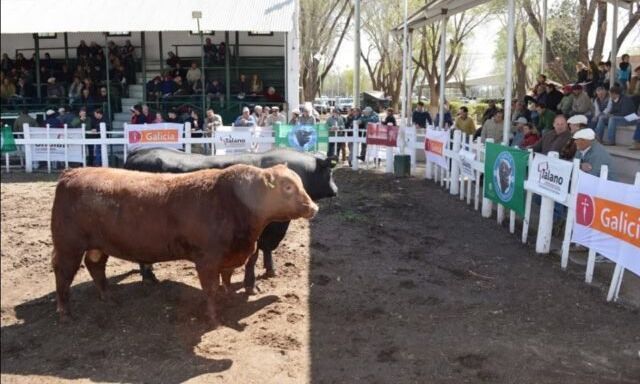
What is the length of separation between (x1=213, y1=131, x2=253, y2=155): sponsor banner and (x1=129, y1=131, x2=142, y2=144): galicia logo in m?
1.89

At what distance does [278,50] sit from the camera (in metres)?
23.5

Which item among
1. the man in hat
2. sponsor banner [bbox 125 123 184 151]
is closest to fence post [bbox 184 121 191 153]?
sponsor banner [bbox 125 123 184 151]

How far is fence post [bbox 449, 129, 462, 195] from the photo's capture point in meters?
12.4

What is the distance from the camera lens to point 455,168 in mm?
12641

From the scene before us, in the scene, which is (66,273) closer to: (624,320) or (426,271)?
(426,271)

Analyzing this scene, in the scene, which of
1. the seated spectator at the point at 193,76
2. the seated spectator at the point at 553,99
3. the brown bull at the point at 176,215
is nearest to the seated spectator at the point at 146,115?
the seated spectator at the point at 193,76

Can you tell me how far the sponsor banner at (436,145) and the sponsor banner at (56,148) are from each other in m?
8.97

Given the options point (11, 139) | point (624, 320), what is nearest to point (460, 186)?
point (624, 320)

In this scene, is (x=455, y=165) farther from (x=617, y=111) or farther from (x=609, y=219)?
(x=609, y=219)

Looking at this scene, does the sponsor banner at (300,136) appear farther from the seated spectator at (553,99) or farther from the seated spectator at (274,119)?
the seated spectator at (553,99)

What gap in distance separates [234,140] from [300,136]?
1.72 metres

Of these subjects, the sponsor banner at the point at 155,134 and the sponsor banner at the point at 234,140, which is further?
the sponsor banner at the point at 234,140

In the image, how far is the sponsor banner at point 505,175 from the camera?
352 inches

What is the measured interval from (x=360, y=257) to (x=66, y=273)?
3758 mm
